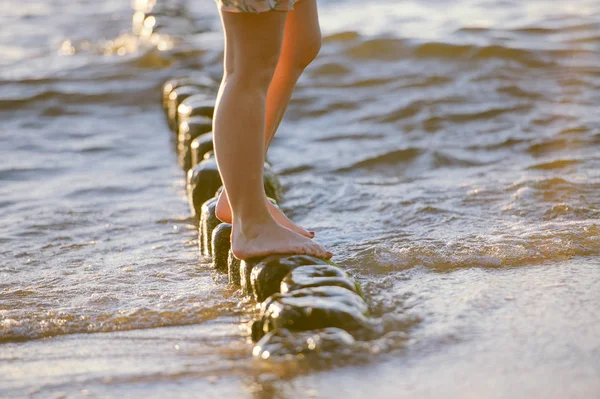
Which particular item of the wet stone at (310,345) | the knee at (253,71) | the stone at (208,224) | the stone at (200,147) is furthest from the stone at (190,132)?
the wet stone at (310,345)

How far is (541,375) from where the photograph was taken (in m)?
2.12

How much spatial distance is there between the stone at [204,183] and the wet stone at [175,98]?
7.70ft

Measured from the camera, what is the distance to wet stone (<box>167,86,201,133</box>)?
666 centimetres

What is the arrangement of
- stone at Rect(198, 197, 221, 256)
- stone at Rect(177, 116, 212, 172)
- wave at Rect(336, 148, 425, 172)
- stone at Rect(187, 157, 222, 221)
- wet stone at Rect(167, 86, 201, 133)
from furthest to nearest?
1. wet stone at Rect(167, 86, 201, 133)
2. wave at Rect(336, 148, 425, 172)
3. stone at Rect(177, 116, 212, 172)
4. stone at Rect(187, 157, 222, 221)
5. stone at Rect(198, 197, 221, 256)

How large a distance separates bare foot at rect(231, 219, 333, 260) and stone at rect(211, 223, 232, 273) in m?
0.40

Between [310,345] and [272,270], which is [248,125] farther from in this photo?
[310,345]

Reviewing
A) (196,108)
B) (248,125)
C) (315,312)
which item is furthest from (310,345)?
(196,108)

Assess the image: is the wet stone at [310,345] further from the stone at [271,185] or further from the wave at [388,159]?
the wave at [388,159]

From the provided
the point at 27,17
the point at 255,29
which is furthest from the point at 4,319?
the point at 27,17

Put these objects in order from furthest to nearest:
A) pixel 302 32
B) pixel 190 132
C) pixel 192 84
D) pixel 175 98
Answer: pixel 192 84
pixel 175 98
pixel 190 132
pixel 302 32

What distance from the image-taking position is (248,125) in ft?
9.09

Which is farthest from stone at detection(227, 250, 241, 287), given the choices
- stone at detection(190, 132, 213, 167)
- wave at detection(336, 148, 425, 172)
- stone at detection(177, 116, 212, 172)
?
wave at detection(336, 148, 425, 172)

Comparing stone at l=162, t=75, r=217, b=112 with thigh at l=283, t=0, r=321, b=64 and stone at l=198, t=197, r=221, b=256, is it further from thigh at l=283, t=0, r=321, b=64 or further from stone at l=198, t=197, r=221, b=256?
thigh at l=283, t=0, r=321, b=64

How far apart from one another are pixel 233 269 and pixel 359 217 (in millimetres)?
1203
